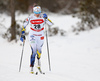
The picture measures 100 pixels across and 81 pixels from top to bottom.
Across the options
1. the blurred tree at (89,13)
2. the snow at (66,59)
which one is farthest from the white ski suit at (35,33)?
the blurred tree at (89,13)

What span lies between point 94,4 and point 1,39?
8581 millimetres

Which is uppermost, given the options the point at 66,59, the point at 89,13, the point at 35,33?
the point at 89,13

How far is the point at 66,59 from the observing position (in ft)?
30.2

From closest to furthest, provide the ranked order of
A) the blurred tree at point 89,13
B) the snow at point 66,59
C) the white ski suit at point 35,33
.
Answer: the white ski suit at point 35,33 < the snow at point 66,59 < the blurred tree at point 89,13

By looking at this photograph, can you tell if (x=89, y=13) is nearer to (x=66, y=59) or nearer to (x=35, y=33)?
(x=66, y=59)

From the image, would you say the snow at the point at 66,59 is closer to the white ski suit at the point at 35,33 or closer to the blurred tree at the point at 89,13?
the white ski suit at the point at 35,33

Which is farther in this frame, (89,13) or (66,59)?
(89,13)

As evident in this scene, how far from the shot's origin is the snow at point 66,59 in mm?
5680

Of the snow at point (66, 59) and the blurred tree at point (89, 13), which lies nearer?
the snow at point (66, 59)

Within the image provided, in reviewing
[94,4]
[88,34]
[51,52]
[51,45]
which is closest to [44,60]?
[51,52]

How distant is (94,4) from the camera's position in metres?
14.3

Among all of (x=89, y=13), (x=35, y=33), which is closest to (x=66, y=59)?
(x=35, y=33)

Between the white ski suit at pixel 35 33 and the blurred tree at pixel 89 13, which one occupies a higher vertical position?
the blurred tree at pixel 89 13

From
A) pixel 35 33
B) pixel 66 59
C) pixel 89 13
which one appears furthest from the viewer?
pixel 89 13
